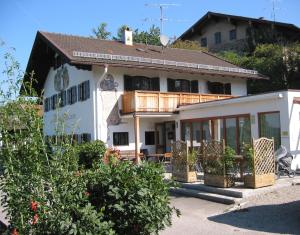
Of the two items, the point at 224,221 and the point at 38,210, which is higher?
the point at 38,210

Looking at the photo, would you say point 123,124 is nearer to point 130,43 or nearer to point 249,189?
point 130,43

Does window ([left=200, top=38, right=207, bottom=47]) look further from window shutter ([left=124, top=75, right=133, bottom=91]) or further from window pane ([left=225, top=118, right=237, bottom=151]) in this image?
window pane ([left=225, top=118, right=237, bottom=151])

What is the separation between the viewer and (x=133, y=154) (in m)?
21.5

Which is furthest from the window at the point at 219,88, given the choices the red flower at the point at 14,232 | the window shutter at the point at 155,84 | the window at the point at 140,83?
the red flower at the point at 14,232

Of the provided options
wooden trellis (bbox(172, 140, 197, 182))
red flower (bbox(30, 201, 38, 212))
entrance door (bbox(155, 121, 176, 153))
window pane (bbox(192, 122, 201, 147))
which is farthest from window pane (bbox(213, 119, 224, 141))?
red flower (bbox(30, 201, 38, 212))

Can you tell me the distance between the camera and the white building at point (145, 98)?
1881cm

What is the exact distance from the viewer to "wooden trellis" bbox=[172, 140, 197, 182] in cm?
1316

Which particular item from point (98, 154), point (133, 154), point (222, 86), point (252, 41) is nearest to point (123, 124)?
point (133, 154)

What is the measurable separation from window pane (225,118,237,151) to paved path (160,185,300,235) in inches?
283

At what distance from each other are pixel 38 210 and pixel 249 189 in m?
7.17

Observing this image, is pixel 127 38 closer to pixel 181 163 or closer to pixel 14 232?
pixel 181 163

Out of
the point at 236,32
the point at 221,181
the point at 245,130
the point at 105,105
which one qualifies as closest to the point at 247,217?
the point at 221,181

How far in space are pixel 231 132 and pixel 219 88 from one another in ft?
24.5

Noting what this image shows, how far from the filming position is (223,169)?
1138 centimetres
